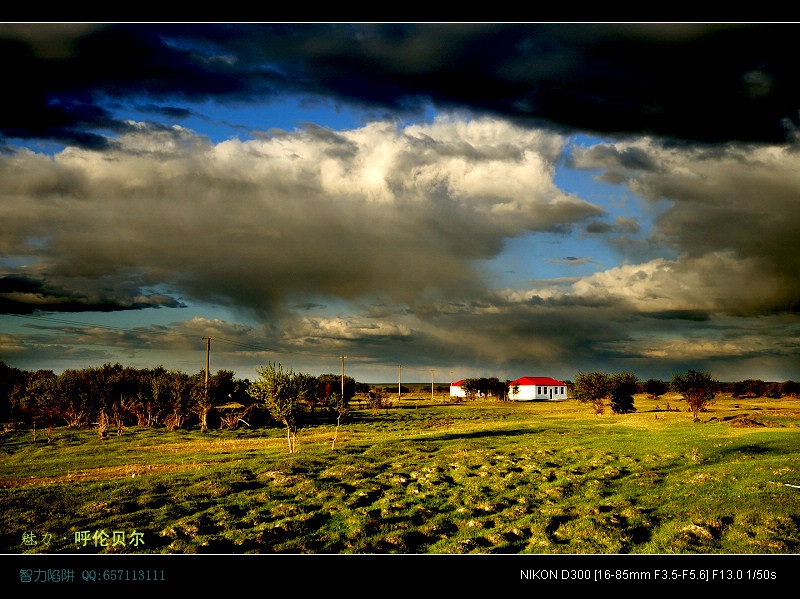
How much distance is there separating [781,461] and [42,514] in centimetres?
→ 4379

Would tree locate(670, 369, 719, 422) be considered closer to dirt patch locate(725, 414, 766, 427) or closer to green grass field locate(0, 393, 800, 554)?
dirt patch locate(725, 414, 766, 427)

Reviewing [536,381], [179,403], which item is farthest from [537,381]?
[179,403]

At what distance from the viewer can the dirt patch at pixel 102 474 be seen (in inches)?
1169

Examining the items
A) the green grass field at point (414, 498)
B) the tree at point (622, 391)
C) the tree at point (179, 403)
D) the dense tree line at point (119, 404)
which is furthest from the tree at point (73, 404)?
the tree at point (622, 391)

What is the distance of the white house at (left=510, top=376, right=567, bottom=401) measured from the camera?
618ft

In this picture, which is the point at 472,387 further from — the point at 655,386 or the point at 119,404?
the point at 119,404

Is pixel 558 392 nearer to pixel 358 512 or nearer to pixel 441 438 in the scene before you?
pixel 441 438

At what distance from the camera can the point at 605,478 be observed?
28.0m

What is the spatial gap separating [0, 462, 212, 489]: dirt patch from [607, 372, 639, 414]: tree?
78.7m

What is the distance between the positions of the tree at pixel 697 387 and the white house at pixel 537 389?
107915 mm

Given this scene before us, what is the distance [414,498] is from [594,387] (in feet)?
271

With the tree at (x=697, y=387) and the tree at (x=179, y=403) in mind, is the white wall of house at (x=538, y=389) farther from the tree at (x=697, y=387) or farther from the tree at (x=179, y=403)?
the tree at (x=179, y=403)

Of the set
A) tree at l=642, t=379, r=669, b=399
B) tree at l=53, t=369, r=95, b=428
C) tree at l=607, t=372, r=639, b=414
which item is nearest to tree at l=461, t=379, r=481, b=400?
tree at l=642, t=379, r=669, b=399
